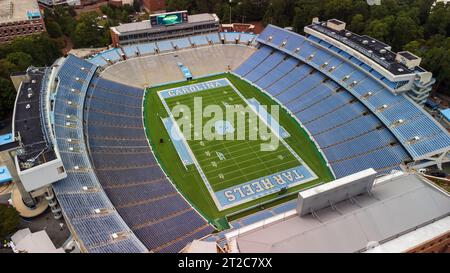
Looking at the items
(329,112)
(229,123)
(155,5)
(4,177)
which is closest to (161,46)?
(229,123)

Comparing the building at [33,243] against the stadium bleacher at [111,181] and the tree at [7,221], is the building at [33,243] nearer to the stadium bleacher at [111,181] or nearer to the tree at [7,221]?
the tree at [7,221]

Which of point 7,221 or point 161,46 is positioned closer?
point 7,221

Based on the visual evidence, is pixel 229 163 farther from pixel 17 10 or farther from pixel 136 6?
pixel 136 6

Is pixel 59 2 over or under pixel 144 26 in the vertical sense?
over

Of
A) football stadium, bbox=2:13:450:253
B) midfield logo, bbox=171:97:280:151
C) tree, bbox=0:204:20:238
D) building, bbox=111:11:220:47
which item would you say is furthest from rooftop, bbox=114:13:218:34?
tree, bbox=0:204:20:238

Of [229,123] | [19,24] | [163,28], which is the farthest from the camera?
[19,24]

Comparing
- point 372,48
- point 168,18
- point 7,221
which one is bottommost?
point 7,221

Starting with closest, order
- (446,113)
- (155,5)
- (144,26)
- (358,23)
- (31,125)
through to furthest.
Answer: (31,125) < (446,113) < (144,26) < (358,23) < (155,5)

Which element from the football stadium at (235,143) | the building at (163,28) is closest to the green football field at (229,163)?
the football stadium at (235,143)

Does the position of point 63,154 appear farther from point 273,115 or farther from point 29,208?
point 273,115

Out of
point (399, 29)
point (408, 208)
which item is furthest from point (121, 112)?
point (399, 29)
